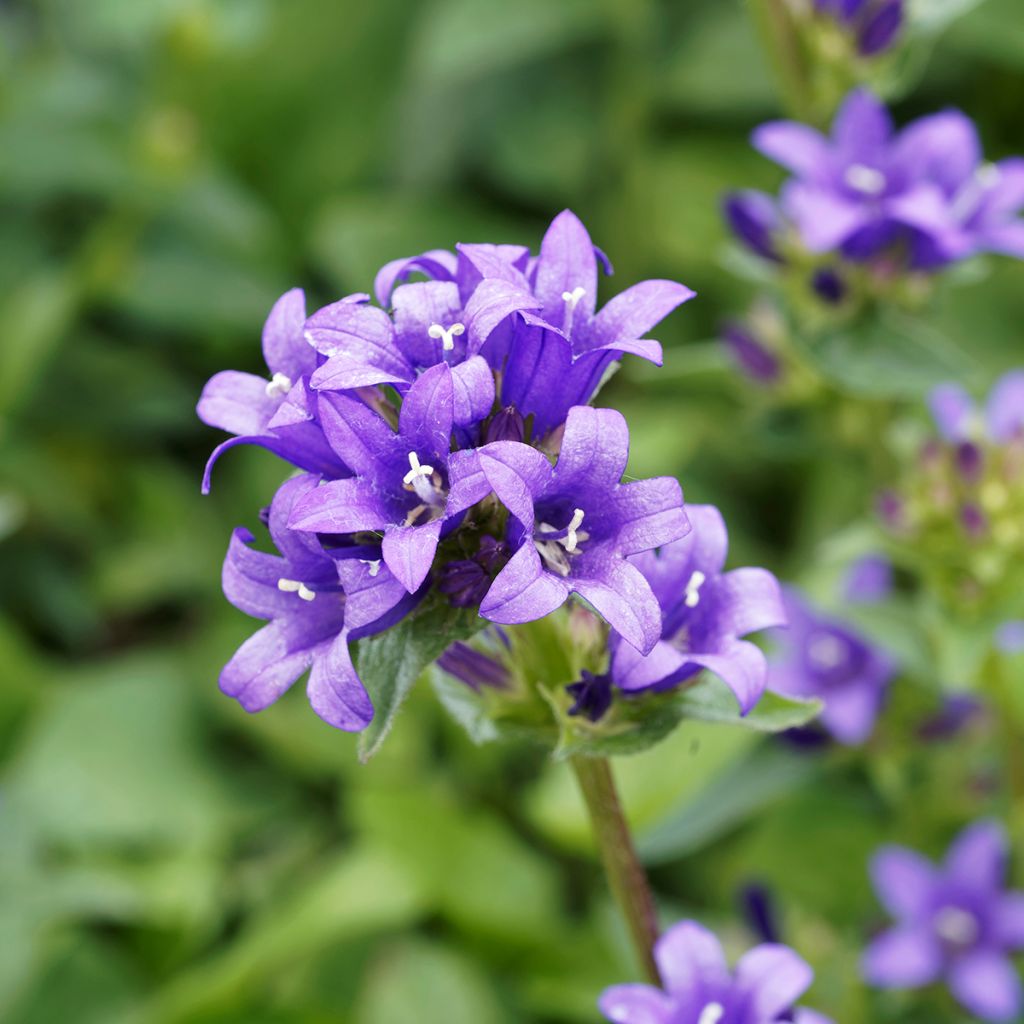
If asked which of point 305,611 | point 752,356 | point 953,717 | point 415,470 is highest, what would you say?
point 415,470

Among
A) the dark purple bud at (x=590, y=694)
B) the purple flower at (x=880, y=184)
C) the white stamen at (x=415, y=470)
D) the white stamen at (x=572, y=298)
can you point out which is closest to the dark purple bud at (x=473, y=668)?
the dark purple bud at (x=590, y=694)

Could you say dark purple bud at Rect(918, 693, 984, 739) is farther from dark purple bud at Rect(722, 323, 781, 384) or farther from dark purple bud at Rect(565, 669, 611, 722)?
dark purple bud at Rect(565, 669, 611, 722)

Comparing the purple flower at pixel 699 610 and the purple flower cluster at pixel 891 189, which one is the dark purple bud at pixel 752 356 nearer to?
the purple flower cluster at pixel 891 189

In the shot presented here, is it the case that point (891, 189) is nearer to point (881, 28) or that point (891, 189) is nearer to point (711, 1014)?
point (881, 28)

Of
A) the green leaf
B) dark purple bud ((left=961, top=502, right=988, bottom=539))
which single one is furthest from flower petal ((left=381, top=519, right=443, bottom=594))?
dark purple bud ((left=961, top=502, right=988, bottom=539))

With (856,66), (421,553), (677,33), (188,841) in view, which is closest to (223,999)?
(188,841)

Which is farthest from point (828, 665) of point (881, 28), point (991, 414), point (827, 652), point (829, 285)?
point (881, 28)
